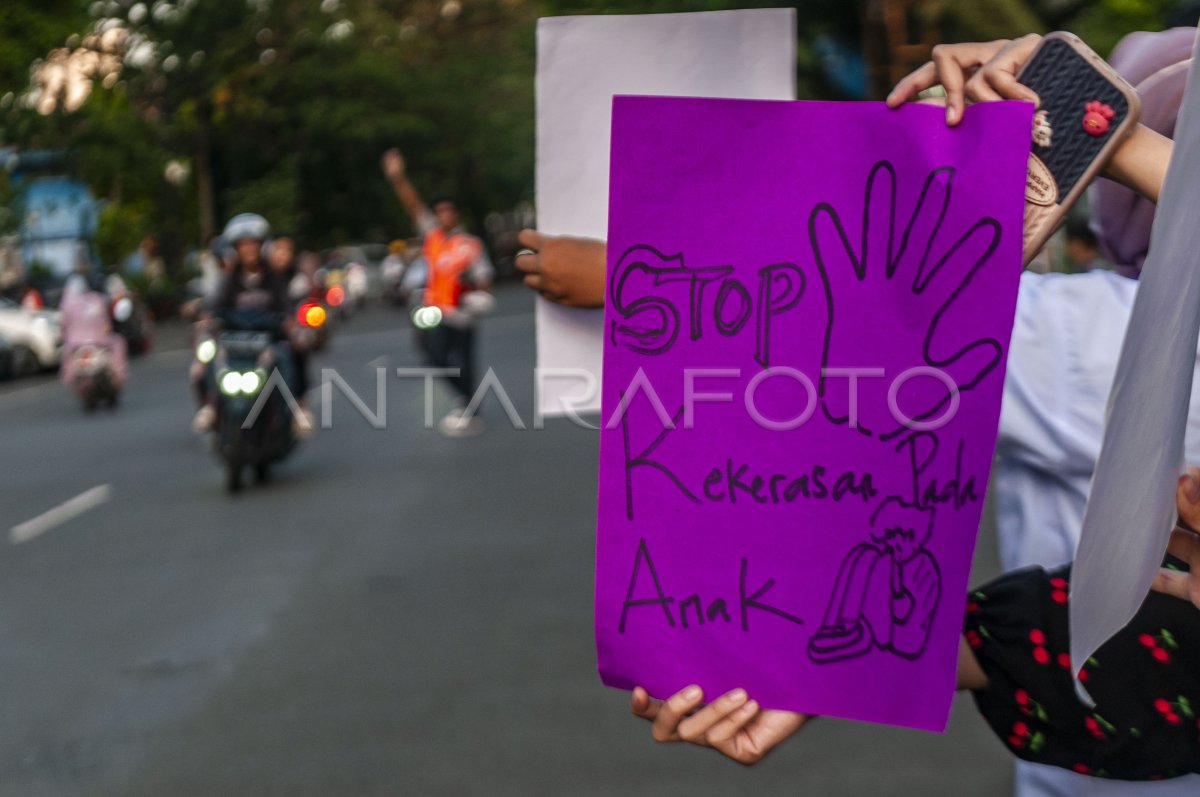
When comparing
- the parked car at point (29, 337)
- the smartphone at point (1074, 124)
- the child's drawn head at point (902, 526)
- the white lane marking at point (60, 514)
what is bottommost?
the parked car at point (29, 337)

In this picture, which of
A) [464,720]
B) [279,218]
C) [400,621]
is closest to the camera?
[464,720]

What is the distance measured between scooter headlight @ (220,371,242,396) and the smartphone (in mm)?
9318

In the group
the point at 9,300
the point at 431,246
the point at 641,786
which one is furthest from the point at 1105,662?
the point at 9,300

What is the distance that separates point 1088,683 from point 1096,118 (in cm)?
59

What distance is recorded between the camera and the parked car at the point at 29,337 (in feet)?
77.4

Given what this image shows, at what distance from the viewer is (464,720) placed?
523 cm

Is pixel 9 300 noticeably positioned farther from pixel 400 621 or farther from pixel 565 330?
pixel 565 330

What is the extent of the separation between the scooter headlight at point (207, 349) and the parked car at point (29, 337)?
13.7 meters

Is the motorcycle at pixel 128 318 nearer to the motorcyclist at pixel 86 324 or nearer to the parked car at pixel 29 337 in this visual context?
the motorcyclist at pixel 86 324

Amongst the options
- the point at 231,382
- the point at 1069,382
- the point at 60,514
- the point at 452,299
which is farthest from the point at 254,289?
the point at 1069,382

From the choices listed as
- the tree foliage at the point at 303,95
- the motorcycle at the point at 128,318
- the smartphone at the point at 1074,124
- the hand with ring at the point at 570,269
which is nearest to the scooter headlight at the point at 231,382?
the motorcycle at the point at 128,318

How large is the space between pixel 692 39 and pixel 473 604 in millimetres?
5161

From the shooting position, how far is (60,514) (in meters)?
10.1

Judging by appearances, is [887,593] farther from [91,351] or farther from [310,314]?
[91,351]
